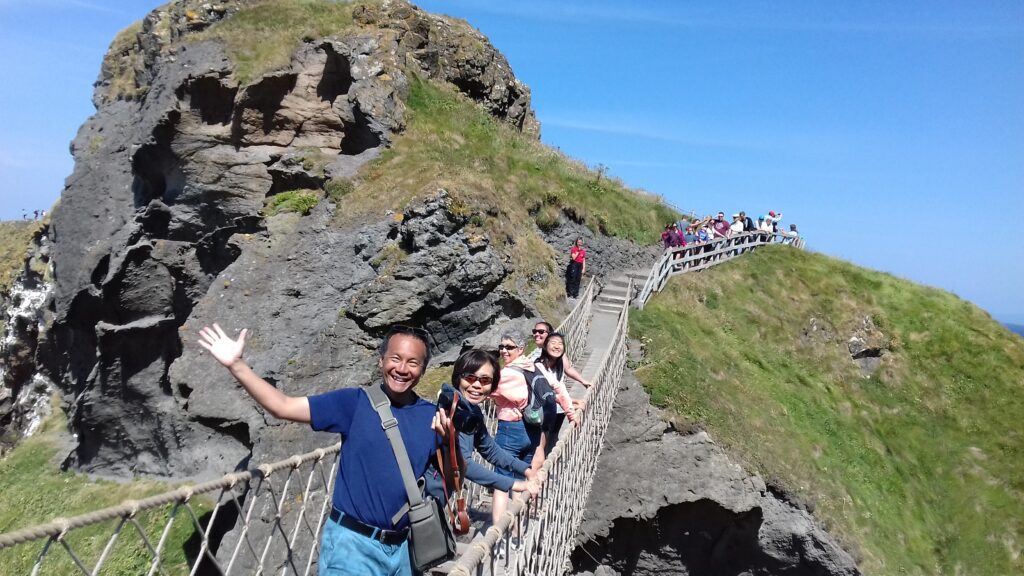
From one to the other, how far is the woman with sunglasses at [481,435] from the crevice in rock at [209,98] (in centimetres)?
1445

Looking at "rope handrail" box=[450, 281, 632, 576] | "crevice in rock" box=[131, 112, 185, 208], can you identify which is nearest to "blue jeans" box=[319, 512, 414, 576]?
"rope handrail" box=[450, 281, 632, 576]

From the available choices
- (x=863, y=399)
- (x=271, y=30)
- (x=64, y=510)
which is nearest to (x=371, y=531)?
(x=64, y=510)

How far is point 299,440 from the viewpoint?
10.0m

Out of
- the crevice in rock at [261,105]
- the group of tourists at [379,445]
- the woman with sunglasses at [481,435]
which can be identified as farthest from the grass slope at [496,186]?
the group of tourists at [379,445]

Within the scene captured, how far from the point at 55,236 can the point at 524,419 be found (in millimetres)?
18536

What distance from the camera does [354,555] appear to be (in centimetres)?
292

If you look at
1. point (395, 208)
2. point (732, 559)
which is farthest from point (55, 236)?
point (732, 559)

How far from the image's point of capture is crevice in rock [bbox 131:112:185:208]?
52.5 ft

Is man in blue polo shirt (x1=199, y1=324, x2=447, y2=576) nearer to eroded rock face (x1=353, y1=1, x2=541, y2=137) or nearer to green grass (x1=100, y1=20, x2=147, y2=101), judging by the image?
eroded rock face (x1=353, y1=1, x2=541, y2=137)

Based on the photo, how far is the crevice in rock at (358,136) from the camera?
48.4 feet

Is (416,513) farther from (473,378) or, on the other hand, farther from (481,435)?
(473,378)

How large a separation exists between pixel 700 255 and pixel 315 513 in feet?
46.2

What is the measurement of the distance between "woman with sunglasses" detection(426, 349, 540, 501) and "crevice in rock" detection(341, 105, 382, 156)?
11.6 metres

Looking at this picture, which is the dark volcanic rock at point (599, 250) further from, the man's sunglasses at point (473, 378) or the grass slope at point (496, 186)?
the man's sunglasses at point (473, 378)
